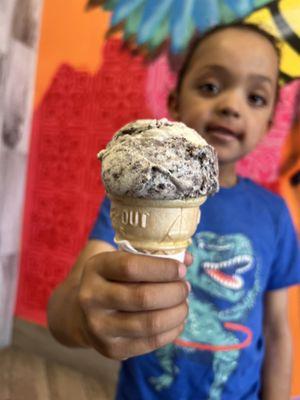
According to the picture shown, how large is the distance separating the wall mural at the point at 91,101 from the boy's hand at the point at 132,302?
1.03 meters

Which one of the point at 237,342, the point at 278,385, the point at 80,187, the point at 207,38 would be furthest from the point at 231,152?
the point at 80,187

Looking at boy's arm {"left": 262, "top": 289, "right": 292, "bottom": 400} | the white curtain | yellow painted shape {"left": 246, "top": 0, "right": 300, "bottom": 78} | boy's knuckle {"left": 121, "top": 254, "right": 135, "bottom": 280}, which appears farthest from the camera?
the white curtain

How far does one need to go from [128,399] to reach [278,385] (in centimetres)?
43

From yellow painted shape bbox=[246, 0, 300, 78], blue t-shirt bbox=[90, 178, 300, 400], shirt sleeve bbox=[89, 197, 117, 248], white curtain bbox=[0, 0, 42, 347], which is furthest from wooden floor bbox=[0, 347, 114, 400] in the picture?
yellow painted shape bbox=[246, 0, 300, 78]

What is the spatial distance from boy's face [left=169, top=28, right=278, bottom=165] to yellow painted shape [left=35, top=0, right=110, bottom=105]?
100 centimetres

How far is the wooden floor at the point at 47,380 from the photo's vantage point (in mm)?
1811

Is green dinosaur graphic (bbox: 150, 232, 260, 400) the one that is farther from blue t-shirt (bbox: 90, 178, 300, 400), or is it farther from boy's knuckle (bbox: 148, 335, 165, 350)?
boy's knuckle (bbox: 148, 335, 165, 350)

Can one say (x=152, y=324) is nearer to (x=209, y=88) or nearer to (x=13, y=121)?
(x=209, y=88)

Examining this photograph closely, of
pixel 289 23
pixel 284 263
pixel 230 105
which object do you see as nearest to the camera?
pixel 230 105

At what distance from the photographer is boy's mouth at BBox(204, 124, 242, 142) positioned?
0.94 m

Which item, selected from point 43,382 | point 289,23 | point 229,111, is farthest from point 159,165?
point 43,382

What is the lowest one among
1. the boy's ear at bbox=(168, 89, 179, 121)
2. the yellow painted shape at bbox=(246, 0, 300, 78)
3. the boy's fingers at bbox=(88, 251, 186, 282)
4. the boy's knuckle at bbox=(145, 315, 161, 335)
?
the boy's knuckle at bbox=(145, 315, 161, 335)

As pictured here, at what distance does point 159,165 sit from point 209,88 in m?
0.47

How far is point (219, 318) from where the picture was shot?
38.1 inches
